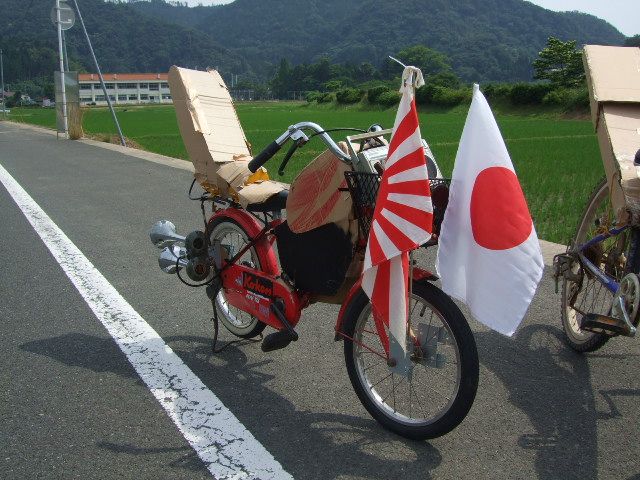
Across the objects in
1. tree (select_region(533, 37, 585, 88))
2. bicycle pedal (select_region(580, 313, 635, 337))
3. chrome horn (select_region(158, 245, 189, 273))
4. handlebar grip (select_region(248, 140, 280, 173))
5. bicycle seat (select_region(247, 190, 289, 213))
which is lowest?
bicycle pedal (select_region(580, 313, 635, 337))

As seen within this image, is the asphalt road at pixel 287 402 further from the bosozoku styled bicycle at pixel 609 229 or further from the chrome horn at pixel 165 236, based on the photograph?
the chrome horn at pixel 165 236

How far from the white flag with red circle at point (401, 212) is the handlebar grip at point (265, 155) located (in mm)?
780

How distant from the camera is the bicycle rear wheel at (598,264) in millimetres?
3150

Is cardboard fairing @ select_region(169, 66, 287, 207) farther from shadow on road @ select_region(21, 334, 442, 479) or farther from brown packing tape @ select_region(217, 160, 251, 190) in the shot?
shadow on road @ select_region(21, 334, 442, 479)

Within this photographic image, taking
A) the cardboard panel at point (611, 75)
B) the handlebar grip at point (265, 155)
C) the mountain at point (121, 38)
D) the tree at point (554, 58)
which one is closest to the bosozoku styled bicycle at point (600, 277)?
the cardboard panel at point (611, 75)

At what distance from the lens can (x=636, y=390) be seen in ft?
10.3

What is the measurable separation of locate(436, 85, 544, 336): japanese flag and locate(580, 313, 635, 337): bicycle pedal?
85 centimetres

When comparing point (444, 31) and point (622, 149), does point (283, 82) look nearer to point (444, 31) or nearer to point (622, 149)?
point (444, 31)

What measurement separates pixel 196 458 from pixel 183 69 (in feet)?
6.98

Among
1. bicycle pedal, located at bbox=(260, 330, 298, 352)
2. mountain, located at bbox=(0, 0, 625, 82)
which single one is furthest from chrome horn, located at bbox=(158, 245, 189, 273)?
mountain, located at bbox=(0, 0, 625, 82)

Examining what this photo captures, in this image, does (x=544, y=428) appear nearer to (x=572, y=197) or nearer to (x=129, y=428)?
(x=129, y=428)

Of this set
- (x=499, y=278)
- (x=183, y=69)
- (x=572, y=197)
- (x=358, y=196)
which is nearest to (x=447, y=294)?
(x=499, y=278)

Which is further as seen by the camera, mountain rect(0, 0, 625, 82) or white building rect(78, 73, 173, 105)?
mountain rect(0, 0, 625, 82)

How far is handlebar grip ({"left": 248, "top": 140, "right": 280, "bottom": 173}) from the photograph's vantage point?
9.59ft
